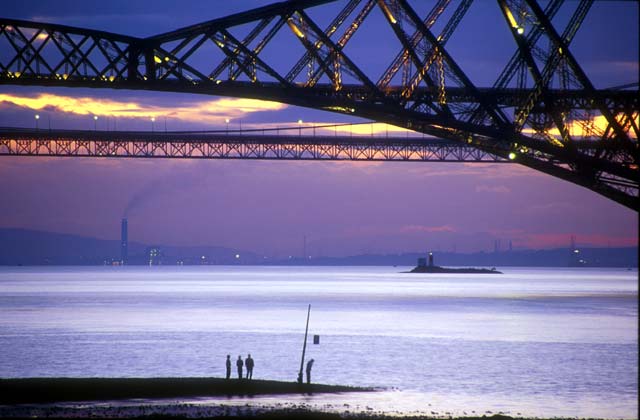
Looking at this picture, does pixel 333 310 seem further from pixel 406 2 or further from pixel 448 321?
pixel 406 2

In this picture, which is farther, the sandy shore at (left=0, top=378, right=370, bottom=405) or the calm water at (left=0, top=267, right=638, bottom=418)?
the calm water at (left=0, top=267, right=638, bottom=418)

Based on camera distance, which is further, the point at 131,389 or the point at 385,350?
the point at 385,350

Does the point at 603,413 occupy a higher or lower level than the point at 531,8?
lower

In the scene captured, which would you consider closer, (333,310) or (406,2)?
(406,2)

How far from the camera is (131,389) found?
4547cm

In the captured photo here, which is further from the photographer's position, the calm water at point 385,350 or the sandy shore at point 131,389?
the calm water at point 385,350

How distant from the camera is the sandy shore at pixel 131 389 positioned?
43156mm

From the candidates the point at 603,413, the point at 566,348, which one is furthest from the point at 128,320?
the point at 603,413

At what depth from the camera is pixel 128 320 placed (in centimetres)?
10550

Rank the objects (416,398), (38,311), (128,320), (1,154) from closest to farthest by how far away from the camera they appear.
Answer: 1. (416,398)
2. (128,320)
3. (38,311)
4. (1,154)

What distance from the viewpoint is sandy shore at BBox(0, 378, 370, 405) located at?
43.2 metres

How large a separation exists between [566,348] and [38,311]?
63.5 m

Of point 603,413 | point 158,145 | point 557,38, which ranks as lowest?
point 603,413

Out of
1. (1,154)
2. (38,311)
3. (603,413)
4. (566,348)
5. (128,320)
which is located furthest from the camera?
(1,154)
